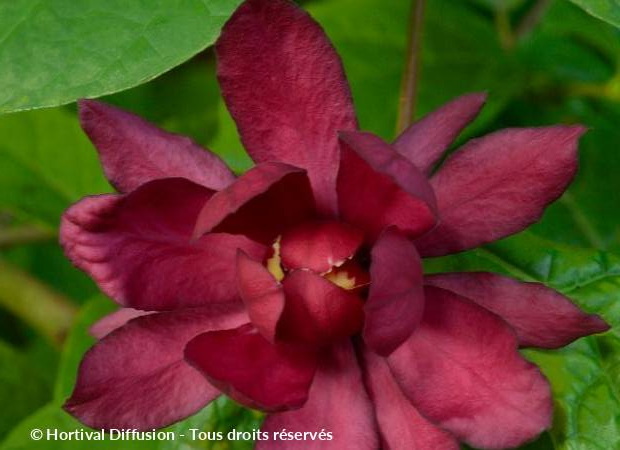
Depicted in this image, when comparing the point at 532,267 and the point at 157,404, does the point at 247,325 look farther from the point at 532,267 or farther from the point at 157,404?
the point at 532,267

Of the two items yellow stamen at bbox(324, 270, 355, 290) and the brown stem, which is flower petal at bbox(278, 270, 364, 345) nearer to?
yellow stamen at bbox(324, 270, 355, 290)

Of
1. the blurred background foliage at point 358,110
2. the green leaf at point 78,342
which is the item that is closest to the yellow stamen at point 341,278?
the blurred background foliage at point 358,110

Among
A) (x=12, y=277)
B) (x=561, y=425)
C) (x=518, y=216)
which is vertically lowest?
(x=12, y=277)

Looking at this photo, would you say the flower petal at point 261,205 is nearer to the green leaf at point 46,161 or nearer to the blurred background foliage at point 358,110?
the blurred background foliage at point 358,110

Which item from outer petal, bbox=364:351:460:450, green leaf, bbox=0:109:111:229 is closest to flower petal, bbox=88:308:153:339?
outer petal, bbox=364:351:460:450

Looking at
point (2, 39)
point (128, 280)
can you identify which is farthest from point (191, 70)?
point (128, 280)
